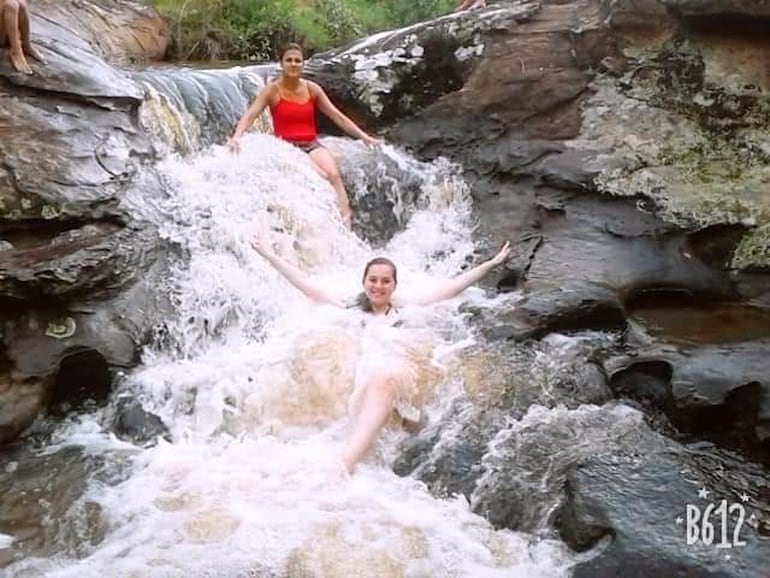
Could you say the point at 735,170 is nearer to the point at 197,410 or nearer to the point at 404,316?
the point at 404,316

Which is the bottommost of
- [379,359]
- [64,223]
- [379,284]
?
[379,359]

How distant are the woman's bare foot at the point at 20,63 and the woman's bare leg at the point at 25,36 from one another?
0.18 meters

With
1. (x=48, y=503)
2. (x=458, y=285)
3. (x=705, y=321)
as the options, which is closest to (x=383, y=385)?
(x=458, y=285)

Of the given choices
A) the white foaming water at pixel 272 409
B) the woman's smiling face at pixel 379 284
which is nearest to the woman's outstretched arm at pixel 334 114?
the white foaming water at pixel 272 409

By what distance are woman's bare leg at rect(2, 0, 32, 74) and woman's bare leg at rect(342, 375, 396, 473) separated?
3412 mm

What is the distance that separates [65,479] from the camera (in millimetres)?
4211

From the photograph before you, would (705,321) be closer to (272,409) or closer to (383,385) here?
(383,385)

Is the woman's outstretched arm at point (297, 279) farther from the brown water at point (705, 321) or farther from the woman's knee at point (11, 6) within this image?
the woman's knee at point (11, 6)

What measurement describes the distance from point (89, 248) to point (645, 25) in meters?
4.72

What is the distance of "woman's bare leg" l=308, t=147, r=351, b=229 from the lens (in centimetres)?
675

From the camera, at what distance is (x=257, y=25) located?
12383 millimetres

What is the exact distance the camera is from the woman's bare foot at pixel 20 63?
5.92 metres

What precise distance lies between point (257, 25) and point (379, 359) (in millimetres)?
8886
